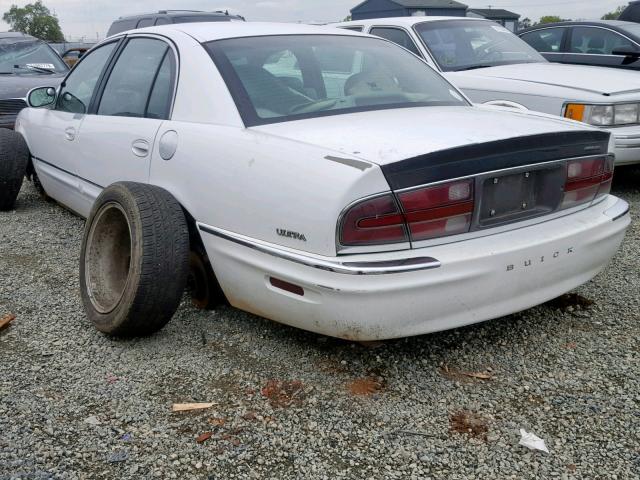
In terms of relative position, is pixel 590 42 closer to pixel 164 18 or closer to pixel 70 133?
pixel 70 133

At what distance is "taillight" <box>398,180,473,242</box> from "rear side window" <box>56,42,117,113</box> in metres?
2.61

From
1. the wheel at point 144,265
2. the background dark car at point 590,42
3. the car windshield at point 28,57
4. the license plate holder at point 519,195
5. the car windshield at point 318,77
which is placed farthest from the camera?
the car windshield at point 28,57

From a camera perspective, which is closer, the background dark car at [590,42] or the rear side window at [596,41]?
the background dark car at [590,42]

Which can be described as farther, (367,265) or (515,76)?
(515,76)

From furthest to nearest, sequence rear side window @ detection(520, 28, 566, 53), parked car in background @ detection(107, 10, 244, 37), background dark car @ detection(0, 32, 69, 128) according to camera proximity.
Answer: parked car in background @ detection(107, 10, 244, 37)
rear side window @ detection(520, 28, 566, 53)
background dark car @ detection(0, 32, 69, 128)

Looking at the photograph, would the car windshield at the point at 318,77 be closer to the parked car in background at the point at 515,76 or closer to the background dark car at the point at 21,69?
the parked car in background at the point at 515,76

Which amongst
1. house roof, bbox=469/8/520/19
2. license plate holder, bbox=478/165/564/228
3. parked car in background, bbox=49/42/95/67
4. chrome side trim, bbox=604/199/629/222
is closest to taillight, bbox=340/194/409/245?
license plate holder, bbox=478/165/564/228

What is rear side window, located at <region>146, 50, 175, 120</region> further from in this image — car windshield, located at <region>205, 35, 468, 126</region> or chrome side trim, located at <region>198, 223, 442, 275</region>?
chrome side trim, located at <region>198, 223, 442, 275</region>

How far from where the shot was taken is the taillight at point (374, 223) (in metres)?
2.46

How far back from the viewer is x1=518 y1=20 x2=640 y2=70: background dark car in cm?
766

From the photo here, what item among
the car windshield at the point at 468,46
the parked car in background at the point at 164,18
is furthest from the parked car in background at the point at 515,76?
the parked car in background at the point at 164,18

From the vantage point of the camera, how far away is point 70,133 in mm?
4352

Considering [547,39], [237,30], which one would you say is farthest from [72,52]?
[237,30]

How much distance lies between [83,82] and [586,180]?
3.25 m
